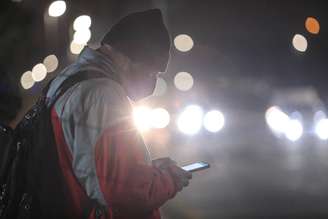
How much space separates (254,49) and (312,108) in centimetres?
251

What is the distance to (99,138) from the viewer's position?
2.14 m

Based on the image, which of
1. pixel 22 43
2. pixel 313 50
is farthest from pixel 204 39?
pixel 22 43

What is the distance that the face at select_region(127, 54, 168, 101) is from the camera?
2561 mm

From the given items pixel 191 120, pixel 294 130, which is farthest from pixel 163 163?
pixel 294 130

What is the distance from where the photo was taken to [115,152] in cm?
213

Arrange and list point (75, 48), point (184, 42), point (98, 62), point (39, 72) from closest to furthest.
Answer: point (98, 62), point (75, 48), point (39, 72), point (184, 42)

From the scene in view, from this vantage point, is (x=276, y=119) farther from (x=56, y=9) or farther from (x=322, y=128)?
(x=56, y=9)

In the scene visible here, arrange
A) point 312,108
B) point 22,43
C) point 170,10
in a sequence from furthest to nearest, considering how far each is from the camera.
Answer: point 312,108 < point 170,10 < point 22,43

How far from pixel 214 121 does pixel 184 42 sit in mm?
2554

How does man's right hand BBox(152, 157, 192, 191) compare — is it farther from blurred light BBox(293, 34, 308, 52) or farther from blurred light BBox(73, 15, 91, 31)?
blurred light BBox(293, 34, 308, 52)

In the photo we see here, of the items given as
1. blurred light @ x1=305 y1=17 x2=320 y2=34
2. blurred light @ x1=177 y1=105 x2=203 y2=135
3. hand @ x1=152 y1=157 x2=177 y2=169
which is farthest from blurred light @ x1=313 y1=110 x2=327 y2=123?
hand @ x1=152 y1=157 x2=177 y2=169

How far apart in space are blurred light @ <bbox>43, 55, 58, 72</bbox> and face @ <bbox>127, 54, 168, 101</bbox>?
7596mm

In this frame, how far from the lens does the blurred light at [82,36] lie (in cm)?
993

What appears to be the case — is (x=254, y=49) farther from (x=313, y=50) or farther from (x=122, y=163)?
(x=122, y=163)
